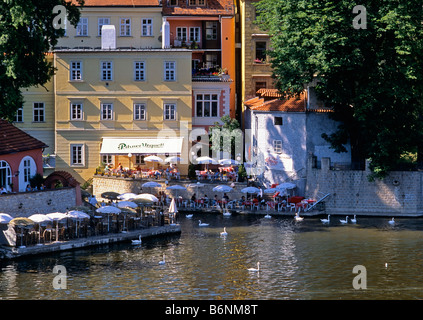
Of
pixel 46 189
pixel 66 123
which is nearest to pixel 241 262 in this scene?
pixel 46 189

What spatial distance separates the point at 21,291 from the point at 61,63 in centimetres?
3885

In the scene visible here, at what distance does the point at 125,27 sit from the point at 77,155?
14.3m

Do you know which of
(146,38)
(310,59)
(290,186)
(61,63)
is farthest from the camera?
(146,38)

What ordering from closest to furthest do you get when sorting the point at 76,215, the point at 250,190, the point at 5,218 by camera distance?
the point at 5,218 → the point at 76,215 → the point at 250,190

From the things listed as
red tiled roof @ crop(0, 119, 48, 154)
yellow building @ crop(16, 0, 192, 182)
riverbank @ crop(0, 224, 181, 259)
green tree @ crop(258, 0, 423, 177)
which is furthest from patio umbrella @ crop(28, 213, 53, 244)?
green tree @ crop(258, 0, 423, 177)

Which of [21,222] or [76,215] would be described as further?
[76,215]

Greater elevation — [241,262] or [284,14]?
[284,14]

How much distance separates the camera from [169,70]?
89.6m

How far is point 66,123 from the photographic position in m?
88.9

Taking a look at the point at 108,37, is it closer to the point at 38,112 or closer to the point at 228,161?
the point at 38,112

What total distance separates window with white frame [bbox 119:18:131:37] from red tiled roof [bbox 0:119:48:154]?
79.7 feet

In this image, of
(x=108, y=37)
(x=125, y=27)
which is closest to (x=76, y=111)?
(x=108, y=37)

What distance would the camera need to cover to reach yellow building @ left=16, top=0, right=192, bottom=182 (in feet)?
291
